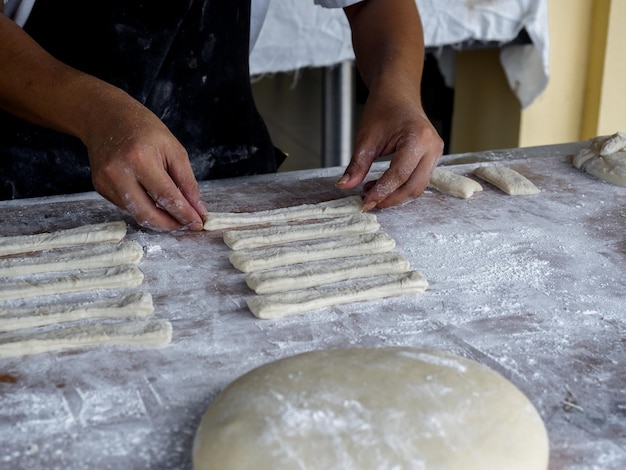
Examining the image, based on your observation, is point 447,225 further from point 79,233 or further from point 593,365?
point 79,233

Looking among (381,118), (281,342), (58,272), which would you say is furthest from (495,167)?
(58,272)

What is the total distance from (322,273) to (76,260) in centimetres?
53

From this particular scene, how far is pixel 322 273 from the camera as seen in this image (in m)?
1.55

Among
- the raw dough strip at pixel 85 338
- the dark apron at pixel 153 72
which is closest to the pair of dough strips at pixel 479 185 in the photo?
the dark apron at pixel 153 72

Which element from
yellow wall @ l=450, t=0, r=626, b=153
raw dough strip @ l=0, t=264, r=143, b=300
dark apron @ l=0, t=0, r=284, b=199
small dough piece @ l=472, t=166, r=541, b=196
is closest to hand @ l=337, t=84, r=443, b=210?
small dough piece @ l=472, t=166, r=541, b=196

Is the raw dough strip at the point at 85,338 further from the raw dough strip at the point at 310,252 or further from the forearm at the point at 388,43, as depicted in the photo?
the forearm at the point at 388,43

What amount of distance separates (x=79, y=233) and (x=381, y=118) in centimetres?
81

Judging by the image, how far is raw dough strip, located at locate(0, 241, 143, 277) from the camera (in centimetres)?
158

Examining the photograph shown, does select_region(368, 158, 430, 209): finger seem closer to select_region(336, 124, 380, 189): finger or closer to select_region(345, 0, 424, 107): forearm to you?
select_region(336, 124, 380, 189): finger

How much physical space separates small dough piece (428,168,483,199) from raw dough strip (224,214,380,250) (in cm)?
29

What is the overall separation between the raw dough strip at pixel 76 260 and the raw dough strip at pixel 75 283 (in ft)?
0.14

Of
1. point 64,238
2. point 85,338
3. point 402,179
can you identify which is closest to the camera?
point 85,338

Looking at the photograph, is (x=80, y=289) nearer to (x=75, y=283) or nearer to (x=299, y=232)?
(x=75, y=283)

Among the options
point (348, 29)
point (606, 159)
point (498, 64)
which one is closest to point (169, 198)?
point (606, 159)
